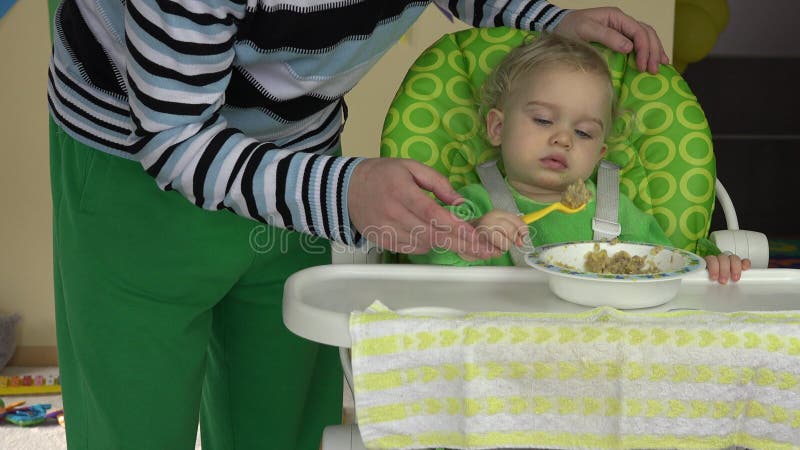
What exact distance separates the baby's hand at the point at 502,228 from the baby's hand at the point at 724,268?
0.31 metres

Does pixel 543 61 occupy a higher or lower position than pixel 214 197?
higher

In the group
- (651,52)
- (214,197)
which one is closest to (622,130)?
(651,52)

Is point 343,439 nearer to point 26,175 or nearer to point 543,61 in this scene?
point 543,61

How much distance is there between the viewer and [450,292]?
1044mm

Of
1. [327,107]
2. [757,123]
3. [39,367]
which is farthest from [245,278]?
[757,123]

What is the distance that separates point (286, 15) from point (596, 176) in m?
0.63

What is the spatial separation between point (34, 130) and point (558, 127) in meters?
1.71

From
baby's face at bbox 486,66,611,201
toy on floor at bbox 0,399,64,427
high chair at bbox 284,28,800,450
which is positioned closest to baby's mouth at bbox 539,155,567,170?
baby's face at bbox 486,66,611,201

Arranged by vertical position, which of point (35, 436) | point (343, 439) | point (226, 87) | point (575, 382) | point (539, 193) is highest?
point (226, 87)

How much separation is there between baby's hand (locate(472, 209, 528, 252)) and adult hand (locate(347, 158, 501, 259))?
0.06 ft

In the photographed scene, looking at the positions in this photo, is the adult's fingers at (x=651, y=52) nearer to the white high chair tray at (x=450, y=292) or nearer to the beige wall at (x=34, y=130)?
the white high chair tray at (x=450, y=292)

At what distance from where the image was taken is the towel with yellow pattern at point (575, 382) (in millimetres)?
843

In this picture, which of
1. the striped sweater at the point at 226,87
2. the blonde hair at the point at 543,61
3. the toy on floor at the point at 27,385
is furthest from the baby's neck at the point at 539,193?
the toy on floor at the point at 27,385

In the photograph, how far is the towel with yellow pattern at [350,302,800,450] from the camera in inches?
33.2
